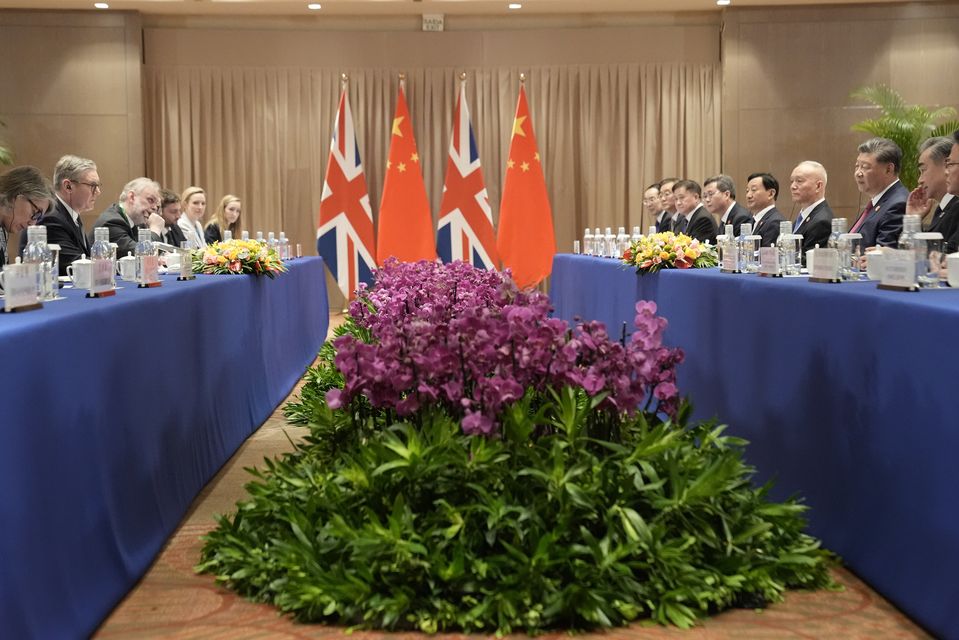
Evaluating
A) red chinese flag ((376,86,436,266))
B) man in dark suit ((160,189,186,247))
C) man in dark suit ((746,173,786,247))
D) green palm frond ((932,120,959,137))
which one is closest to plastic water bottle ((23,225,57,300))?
man in dark suit ((746,173,786,247))

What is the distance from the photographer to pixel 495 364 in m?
2.82

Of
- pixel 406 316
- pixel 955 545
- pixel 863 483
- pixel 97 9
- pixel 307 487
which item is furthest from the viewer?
pixel 97 9

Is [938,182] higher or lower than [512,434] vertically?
higher

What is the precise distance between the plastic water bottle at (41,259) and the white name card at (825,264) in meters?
2.24

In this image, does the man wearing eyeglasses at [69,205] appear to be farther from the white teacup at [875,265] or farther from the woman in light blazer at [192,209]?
the woman in light blazer at [192,209]

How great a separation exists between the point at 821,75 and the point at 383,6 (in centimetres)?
480

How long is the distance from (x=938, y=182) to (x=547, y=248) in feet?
20.8

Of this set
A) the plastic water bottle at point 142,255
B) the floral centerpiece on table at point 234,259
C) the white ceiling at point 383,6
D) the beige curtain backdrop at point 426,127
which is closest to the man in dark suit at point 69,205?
the floral centerpiece on table at point 234,259

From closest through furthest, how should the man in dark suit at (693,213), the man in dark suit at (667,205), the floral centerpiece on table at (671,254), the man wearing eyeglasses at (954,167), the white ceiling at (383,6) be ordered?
1. the man wearing eyeglasses at (954,167)
2. the floral centerpiece on table at (671,254)
3. the man in dark suit at (693,213)
4. the man in dark suit at (667,205)
5. the white ceiling at (383,6)

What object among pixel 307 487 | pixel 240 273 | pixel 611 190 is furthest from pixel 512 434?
pixel 611 190

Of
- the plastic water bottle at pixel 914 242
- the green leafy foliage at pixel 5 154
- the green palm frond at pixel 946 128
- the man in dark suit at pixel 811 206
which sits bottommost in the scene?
the plastic water bottle at pixel 914 242

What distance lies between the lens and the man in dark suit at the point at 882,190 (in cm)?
489

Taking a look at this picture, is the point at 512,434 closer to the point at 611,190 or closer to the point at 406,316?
the point at 406,316

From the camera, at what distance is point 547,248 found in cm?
1071
